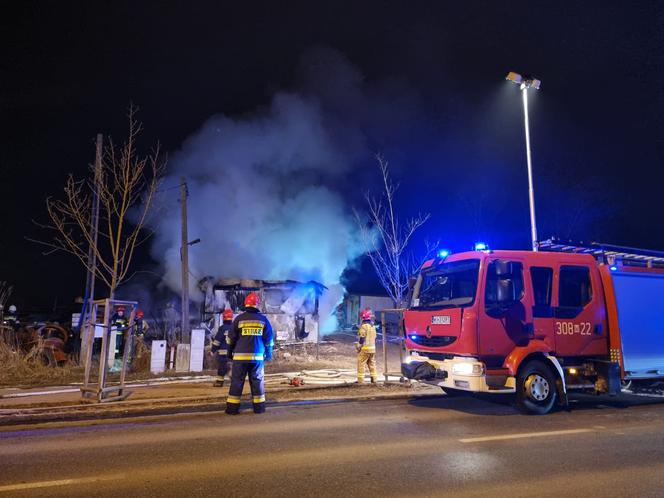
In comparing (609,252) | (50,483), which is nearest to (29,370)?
(50,483)

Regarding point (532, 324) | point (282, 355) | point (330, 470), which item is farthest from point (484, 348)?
point (282, 355)

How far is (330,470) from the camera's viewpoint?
177 inches

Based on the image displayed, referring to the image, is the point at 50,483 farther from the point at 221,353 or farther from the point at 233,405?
the point at 221,353

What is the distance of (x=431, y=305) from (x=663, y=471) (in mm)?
3938

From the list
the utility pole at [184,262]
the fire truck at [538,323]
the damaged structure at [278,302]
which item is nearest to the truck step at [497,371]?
the fire truck at [538,323]

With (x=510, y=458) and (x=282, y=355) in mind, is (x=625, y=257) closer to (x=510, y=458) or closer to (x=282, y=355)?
(x=510, y=458)

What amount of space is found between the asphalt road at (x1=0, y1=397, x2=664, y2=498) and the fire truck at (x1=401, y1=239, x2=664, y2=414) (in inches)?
24.8

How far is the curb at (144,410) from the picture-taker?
713 centimetres

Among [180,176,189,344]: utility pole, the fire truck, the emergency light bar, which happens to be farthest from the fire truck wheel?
[180,176,189,344]: utility pole

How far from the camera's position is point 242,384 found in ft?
24.1

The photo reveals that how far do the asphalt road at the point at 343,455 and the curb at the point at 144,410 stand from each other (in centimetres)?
57

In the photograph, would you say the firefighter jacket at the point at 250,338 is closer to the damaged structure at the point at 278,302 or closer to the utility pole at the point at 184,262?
the utility pole at the point at 184,262

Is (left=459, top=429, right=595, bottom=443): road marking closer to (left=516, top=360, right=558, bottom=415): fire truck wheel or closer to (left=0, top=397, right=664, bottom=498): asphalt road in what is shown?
(left=0, top=397, right=664, bottom=498): asphalt road

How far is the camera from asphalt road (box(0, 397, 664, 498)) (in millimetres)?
4062
